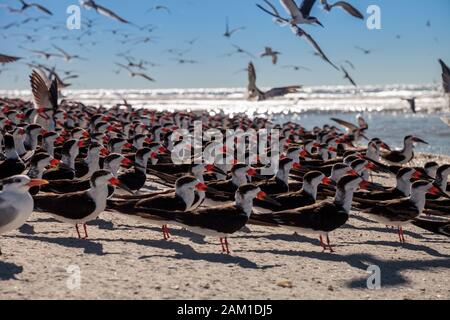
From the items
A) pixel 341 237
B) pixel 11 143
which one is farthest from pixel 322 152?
pixel 11 143

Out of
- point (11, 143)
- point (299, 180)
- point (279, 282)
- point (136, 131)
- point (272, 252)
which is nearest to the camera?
point (279, 282)

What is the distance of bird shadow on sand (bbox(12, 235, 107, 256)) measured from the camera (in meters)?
8.26

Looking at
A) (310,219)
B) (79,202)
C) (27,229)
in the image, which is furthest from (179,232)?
(27,229)

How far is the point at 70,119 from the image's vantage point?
23.6 meters

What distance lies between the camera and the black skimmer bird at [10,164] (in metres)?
11.1

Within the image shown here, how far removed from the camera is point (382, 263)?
8.59 meters

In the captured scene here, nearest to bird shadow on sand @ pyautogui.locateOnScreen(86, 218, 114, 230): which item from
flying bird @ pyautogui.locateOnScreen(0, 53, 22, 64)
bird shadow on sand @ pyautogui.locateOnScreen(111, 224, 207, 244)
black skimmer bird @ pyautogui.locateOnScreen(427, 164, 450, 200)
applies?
bird shadow on sand @ pyautogui.locateOnScreen(111, 224, 207, 244)

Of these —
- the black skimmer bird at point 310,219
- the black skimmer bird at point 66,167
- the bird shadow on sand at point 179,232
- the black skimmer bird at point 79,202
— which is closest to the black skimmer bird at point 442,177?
the black skimmer bird at point 310,219

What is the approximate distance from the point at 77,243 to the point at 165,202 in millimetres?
1345

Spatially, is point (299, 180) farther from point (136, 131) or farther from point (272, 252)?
point (136, 131)

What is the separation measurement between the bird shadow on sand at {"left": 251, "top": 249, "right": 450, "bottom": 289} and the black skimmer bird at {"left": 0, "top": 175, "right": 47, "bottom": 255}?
3.09 meters

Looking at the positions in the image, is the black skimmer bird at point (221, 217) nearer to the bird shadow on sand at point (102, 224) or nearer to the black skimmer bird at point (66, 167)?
the bird shadow on sand at point (102, 224)

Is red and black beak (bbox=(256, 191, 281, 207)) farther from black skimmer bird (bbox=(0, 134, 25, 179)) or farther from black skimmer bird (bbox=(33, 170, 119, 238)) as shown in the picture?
black skimmer bird (bbox=(0, 134, 25, 179))

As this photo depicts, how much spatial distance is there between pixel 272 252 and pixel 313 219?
2.36ft
